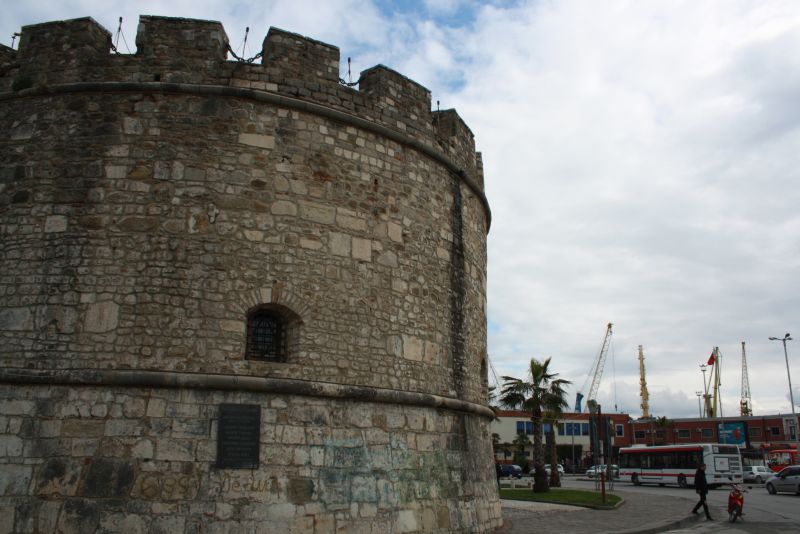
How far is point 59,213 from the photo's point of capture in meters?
7.73

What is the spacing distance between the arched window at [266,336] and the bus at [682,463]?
24865 millimetres

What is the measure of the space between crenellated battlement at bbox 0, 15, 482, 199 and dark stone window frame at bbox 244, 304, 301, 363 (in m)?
2.80

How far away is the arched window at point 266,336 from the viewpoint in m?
7.98

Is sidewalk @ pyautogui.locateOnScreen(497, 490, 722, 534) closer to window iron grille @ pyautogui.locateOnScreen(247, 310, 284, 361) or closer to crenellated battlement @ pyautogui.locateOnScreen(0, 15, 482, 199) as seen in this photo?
window iron grille @ pyautogui.locateOnScreen(247, 310, 284, 361)

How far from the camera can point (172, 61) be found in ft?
27.4

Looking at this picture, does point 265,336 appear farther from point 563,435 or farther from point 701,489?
point 563,435

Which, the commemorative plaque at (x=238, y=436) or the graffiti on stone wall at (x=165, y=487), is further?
the commemorative plaque at (x=238, y=436)

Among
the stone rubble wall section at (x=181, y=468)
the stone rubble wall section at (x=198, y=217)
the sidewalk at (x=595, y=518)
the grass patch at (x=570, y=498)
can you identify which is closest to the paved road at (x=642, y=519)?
the sidewalk at (x=595, y=518)

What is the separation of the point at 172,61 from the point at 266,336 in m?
3.61

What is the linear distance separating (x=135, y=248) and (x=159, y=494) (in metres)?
2.70

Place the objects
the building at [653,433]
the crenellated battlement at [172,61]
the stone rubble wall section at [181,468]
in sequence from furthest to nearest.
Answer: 1. the building at [653,433]
2. the crenellated battlement at [172,61]
3. the stone rubble wall section at [181,468]

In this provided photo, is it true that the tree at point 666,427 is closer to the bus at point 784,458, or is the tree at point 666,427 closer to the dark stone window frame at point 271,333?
the bus at point 784,458

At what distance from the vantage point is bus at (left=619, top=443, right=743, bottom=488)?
92.7 feet

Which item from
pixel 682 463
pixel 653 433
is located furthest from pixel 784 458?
pixel 653 433
